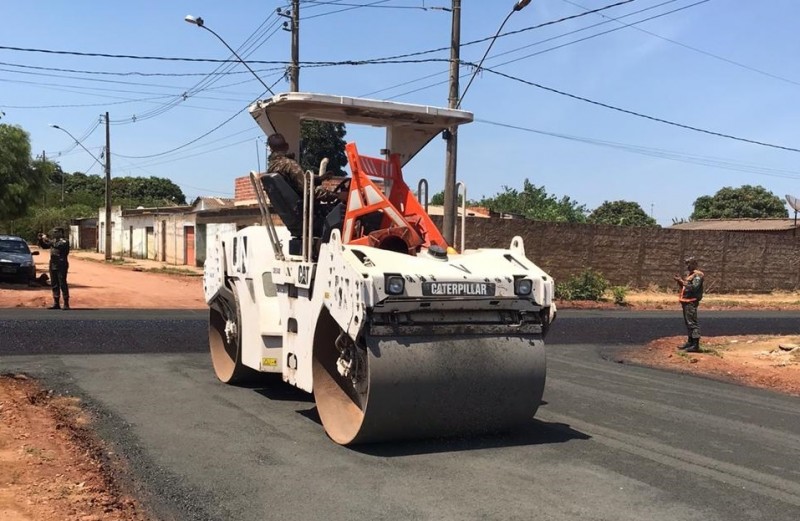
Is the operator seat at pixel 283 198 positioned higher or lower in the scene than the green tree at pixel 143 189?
lower

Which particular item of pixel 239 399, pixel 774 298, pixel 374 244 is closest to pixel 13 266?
pixel 239 399

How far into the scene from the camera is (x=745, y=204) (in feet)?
208

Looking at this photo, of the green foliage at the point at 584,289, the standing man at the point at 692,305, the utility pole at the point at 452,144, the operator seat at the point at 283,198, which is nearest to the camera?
the operator seat at the point at 283,198

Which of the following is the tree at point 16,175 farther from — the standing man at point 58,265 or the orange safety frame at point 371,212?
the orange safety frame at point 371,212

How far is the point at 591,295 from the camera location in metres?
24.4

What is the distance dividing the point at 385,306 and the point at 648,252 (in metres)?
26.3

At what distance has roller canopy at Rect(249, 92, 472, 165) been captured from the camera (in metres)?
6.77

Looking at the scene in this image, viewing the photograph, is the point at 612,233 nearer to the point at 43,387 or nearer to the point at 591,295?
the point at 591,295

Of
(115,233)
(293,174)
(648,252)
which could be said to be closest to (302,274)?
(293,174)

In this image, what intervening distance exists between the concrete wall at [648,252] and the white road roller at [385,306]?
58.8ft

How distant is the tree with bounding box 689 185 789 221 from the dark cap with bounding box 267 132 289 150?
61.0 meters

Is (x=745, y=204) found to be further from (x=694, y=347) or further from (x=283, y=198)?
(x=283, y=198)

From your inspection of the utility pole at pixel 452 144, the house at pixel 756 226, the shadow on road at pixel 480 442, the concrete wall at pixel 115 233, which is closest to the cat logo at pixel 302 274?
the shadow on road at pixel 480 442

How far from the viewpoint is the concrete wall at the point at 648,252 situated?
26688 mm
